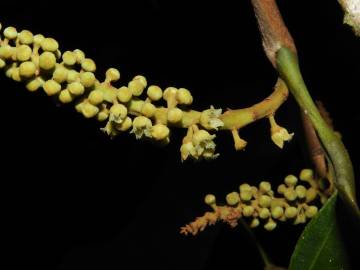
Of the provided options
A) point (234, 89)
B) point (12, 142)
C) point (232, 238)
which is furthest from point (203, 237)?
point (12, 142)

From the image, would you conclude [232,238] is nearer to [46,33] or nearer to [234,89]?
[234,89]

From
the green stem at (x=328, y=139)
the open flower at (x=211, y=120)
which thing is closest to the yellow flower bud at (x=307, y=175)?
the green stem at (x=328, y=139)

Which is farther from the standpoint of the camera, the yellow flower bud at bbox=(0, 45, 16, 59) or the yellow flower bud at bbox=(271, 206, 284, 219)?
the yellow flower bud at bbox=(271, 206, 284, 219)

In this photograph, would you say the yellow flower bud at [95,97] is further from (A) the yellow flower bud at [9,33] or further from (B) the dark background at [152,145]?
(B) the dark background at [152,145]

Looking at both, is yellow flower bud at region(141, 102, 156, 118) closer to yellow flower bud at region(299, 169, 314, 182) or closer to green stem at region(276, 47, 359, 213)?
green stem at region(276, 47, 359, 213)

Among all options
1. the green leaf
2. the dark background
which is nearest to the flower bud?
the green leaf

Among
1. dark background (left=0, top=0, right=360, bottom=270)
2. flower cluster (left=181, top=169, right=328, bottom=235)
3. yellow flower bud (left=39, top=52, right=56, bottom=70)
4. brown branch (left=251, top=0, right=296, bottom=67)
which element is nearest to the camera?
yellow flower bud (left=39, top=52, right=56, bottom=70)

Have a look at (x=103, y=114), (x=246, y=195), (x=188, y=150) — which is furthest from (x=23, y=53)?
(x=246, y=195)

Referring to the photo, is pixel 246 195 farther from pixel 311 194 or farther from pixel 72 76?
pixel 72 76
